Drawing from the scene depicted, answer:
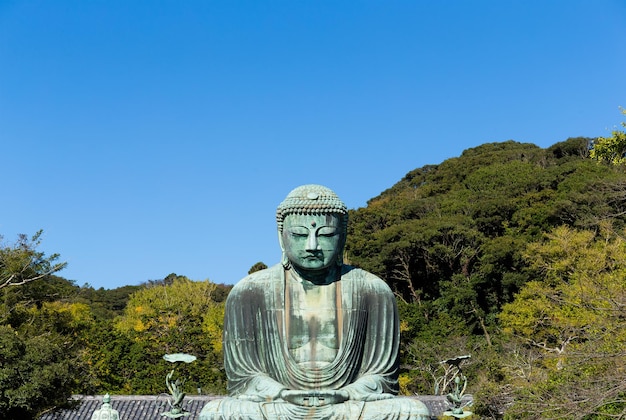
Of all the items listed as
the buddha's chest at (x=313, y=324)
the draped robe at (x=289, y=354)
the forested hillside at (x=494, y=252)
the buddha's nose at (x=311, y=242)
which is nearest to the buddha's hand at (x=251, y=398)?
the draped robe at (x=289, y=354)

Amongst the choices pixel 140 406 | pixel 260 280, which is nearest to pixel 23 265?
pixel 140 406

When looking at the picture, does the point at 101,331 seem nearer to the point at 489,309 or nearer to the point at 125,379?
the point at 125,379

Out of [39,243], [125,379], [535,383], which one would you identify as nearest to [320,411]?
[535,383]

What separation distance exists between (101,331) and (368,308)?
94.9 feet

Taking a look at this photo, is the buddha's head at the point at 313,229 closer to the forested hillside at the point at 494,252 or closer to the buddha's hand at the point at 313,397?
the buddha's hand at the point at 313,397

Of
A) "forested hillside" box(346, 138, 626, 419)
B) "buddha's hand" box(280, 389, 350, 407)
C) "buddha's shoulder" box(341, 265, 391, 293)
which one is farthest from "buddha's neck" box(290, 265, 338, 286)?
"forested hillside" box(346, 138, 626, 419)

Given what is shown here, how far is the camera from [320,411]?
860cm

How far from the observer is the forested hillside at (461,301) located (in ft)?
67.1

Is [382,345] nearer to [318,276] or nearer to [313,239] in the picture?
[318,276]

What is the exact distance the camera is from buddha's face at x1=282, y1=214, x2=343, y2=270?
9266 millimetres

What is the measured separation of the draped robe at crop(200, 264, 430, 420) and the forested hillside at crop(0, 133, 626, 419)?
682 cm

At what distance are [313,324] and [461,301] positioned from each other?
1225 inches

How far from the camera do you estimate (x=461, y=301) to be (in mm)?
39656

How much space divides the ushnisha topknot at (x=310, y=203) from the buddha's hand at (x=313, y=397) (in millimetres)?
1829
